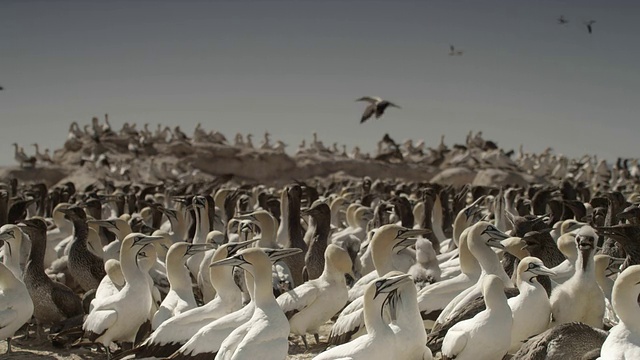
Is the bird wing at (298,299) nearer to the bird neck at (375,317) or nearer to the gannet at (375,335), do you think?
the gannet at (375,335)

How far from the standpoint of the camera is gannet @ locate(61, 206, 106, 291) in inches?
407

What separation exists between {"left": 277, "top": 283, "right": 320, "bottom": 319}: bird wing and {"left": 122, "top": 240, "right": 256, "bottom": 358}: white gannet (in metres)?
0.61

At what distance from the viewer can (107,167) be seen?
116 ft

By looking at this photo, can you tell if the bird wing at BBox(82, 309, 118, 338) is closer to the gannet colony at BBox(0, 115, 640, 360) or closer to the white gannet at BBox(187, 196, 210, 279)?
the gannet colony at BBox(0, 115, 640, 360)

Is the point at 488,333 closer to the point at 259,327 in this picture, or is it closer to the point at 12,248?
the point at 259,327

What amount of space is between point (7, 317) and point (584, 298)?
18.9 feet

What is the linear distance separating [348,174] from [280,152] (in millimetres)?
4780

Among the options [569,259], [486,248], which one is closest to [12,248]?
[486,248]

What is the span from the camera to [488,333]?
6.03 meters

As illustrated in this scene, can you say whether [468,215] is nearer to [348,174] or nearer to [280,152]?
[348,174]

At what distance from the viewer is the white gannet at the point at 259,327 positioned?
19.8ft

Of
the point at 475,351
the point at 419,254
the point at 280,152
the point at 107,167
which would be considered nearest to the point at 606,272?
the point at 419,254

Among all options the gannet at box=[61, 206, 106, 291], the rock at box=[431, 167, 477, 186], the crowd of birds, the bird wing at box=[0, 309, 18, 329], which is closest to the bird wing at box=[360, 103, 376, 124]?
the crowd of birds

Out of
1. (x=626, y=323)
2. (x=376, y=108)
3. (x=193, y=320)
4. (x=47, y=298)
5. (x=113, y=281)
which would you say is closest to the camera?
(x=626, y=323)
